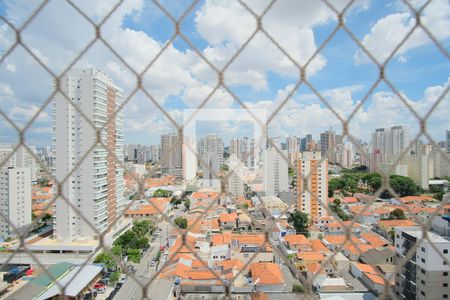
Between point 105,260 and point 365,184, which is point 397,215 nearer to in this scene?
point 365,184

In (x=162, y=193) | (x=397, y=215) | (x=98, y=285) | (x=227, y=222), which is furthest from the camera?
(x=162, y=193)

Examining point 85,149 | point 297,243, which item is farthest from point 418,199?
point 85,149

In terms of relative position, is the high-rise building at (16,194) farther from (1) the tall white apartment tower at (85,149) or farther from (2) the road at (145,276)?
(2) the road at (145,276)

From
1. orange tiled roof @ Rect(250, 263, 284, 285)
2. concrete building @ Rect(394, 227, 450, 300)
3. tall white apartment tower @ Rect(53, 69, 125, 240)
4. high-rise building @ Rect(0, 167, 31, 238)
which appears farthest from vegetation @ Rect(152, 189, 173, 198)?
concrete building @ Rect(394, 227, 450, 300)

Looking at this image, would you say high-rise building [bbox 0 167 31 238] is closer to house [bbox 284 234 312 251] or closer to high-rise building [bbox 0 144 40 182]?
high-rise building [bbox 0 144 40 182]

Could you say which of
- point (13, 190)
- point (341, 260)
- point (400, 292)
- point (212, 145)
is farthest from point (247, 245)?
point (13, 190)

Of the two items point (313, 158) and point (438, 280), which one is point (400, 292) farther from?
point (313, 158)

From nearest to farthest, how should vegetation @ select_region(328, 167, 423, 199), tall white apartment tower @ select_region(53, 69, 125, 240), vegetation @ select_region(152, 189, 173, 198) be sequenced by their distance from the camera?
tall white apartment tower @ select_region(53, 69, 125, 240) → vegetation @ select_region(328, 167, 423, 199) → vegetation @ select_region(152, 189, 173, 198)
